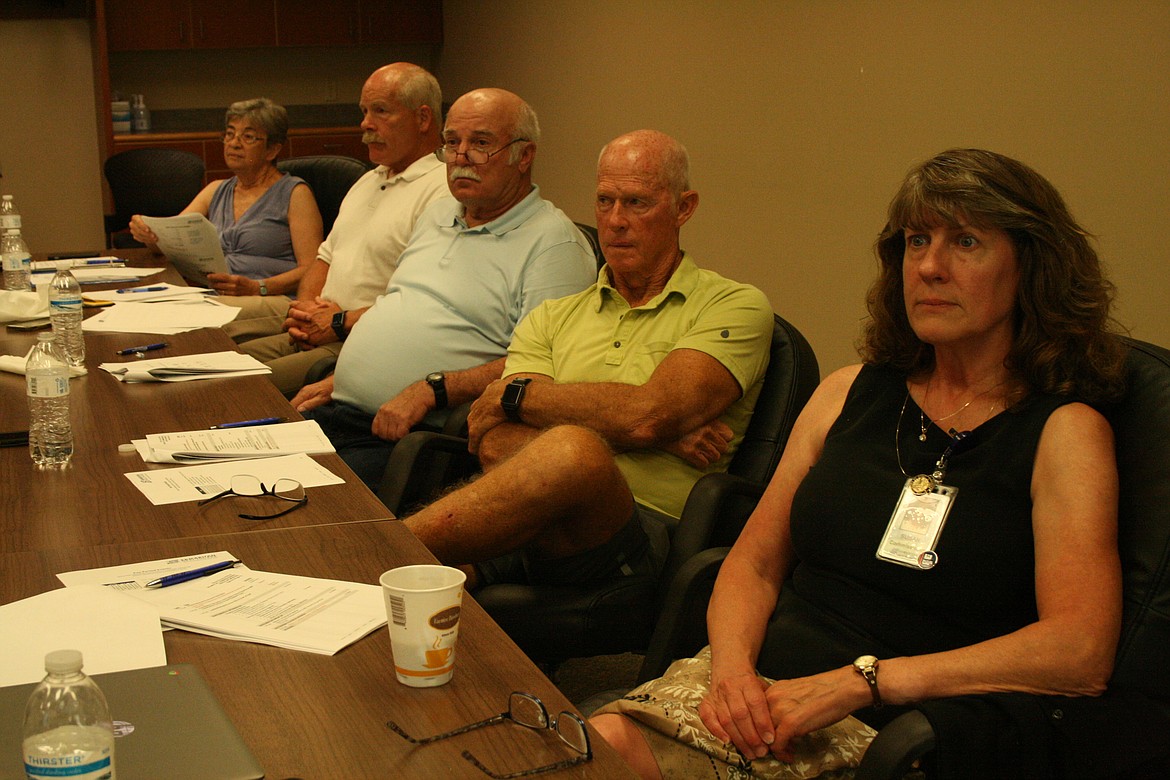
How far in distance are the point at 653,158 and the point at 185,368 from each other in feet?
3.87

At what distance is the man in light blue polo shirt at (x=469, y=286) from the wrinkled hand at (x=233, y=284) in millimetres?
1171

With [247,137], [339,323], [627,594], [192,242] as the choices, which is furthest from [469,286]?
[247,137]

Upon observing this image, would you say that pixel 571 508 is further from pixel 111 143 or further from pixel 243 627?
pixel 111 143

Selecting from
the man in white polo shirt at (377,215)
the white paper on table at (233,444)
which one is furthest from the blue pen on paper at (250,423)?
the man in white polo shirt at (377,215)

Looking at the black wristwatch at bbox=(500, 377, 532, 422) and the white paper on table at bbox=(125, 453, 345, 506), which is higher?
the white paper on table at bbox=(125, 453, 345, 506)

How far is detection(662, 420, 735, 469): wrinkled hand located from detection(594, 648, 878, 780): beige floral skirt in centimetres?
78

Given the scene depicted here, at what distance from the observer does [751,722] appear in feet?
4.95

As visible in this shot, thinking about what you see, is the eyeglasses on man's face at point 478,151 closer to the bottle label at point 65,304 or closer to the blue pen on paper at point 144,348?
the blue pen on paper at point 144,348

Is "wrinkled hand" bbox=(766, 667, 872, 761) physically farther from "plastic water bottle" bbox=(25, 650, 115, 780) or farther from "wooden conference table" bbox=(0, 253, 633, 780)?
"plastic water bottle" bbox=(25, 650, 115, 780)

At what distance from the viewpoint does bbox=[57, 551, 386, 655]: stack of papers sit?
1.28 m

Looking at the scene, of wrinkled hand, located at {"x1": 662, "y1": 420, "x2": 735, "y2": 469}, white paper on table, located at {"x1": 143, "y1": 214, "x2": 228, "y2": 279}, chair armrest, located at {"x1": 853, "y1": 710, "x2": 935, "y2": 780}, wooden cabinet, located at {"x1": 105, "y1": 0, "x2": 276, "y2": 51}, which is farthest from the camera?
wooden cabinet, located at {"x1": 105, "y1": 0, "x2": 276, "y2": 51}

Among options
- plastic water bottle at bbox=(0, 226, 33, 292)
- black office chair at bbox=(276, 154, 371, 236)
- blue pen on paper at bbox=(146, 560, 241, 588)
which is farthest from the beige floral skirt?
black office chair at bbox=(276, 154, 371, 236)

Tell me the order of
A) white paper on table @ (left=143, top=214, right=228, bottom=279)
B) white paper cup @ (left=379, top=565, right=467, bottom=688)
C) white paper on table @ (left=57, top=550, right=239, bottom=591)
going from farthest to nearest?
white paper on table @ (left=143, top=214, right=228, bottom=279)
white paper on table @ (left=57, top=550, right=239, bottom=591)
white paper cup @ (left=379, top=565, right=467, bottom=688)

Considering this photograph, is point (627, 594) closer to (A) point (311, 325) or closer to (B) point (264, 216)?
(A) point (311, 325)
